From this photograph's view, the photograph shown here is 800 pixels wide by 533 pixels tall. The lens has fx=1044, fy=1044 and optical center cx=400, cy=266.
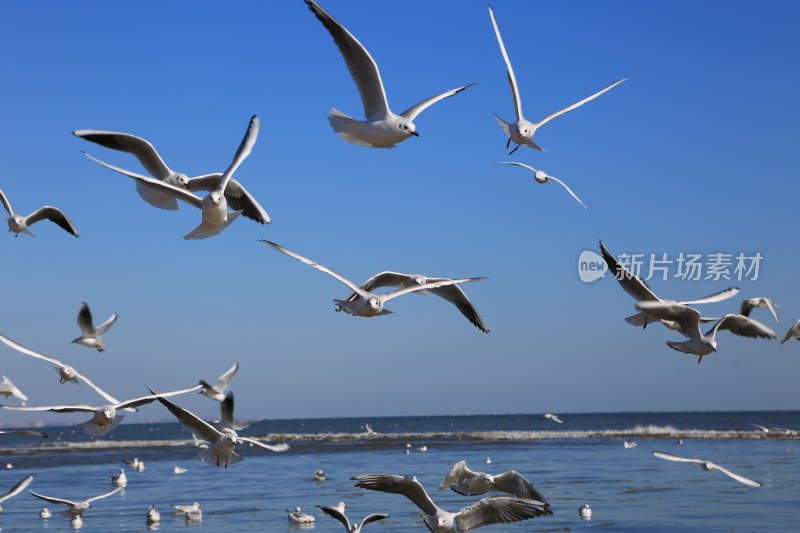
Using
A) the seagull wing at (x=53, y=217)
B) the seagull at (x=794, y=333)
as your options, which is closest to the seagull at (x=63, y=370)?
the seagull wing at (x=53, y=217)

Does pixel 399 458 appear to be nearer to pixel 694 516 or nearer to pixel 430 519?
pixel 694 516

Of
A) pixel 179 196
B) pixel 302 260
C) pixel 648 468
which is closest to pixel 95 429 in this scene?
pixel 179 196

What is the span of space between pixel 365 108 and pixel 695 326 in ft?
14.9

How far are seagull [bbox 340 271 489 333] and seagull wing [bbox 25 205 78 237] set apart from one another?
17.0 ft

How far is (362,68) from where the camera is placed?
1111 cm

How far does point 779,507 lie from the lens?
17875mm

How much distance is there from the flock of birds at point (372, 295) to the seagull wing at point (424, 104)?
0.05ft

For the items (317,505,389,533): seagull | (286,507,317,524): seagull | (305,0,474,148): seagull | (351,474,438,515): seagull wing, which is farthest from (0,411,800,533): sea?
(305,0,474,148): seagull

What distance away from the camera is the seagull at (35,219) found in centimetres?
1509

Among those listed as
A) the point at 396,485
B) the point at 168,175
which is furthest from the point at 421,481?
the point at 396,485

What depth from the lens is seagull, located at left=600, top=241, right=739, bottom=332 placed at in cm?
1148

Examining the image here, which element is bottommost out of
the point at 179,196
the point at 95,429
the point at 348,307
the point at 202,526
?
the point at 202,526

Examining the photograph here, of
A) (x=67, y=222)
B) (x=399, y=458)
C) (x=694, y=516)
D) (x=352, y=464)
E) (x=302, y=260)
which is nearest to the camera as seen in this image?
(x=302, y=260)

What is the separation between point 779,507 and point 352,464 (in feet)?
53.9
